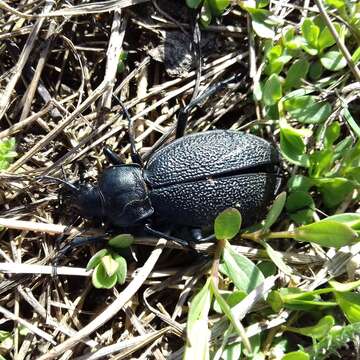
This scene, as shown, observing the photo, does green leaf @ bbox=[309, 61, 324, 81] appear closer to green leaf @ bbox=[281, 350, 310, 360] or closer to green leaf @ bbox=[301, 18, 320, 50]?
green leaf @ bbox=[301, 18, 320, 50]

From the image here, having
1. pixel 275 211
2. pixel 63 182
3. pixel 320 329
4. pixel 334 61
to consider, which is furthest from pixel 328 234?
pixel 63 182

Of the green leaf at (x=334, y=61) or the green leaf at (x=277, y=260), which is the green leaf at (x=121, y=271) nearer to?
the green leaf at (x=277, y=260)

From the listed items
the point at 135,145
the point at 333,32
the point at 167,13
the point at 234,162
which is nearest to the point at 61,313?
the point at 135,145

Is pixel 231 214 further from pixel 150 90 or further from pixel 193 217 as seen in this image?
pixel 150 90

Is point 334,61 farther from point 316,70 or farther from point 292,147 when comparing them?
point 292,147

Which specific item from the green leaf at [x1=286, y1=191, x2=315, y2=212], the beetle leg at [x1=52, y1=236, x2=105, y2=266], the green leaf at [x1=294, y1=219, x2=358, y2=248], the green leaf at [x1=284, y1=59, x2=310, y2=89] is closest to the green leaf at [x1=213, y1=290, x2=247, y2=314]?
the green leaf at [x1=294, y1=219, x2=358, y2=248]

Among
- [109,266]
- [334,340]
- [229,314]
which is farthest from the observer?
[109,266]

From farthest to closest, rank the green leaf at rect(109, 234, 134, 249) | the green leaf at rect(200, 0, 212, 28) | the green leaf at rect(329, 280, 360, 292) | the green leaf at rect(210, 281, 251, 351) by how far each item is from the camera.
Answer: the green leaf at rect(200, 0, 212, 28), the green leaf at rect(109, 234, 134, 249), the green leaf at rect(329, 280, 360, 292), the green leaf at rect(210, 281, 251, 351)
